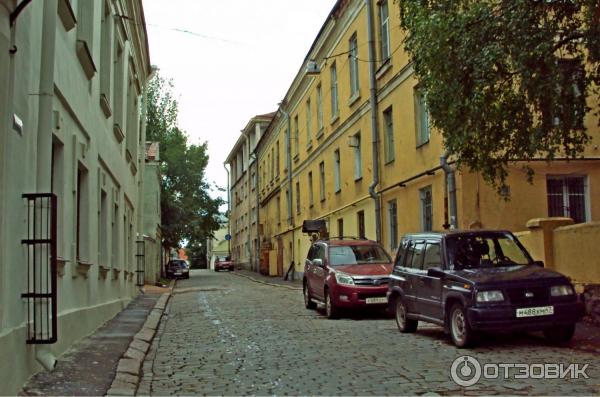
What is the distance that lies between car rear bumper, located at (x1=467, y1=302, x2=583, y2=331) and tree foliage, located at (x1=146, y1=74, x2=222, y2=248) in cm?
3582

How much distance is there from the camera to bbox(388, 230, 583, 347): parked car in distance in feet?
27.6

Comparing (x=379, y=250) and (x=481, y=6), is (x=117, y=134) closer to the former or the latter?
(x=379, y=250)

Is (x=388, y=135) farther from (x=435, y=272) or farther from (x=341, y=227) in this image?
(x=435, y=272)

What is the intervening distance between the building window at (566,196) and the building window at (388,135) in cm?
559

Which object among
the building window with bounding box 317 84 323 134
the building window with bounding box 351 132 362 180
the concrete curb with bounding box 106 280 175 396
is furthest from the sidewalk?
the building window with bounding box 317 84 323 134

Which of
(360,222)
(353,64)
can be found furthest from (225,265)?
→ (353,64)

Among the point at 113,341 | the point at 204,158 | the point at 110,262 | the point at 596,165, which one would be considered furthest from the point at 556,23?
the point at 204,158

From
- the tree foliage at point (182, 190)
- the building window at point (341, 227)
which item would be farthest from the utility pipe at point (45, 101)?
the tree foliage at point (182, 190)

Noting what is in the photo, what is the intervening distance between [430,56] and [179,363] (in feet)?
18.7

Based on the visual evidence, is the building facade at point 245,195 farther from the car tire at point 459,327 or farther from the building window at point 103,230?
the car tire at point 459,327

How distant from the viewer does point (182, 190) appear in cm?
4441

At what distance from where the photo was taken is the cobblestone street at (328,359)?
6406mm

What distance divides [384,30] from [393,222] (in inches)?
238

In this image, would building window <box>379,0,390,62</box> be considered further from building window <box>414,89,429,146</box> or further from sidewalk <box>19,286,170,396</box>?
sidewalk <box>19,286,170,396</box>
